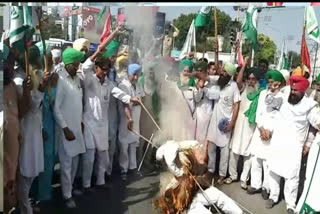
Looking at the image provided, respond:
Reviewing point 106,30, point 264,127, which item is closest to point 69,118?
point 106,30

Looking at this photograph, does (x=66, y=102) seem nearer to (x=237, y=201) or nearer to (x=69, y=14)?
(x=69, y=14)

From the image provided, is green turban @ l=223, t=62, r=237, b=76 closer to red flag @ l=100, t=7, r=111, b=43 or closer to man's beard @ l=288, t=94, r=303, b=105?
man's beard @ l=288, t=94, r=303, b=105

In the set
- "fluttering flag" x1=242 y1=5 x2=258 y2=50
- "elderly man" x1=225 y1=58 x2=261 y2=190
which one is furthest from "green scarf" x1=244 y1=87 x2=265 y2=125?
"fluttering flag" x1=242 y1=5 x2=258 y2=50

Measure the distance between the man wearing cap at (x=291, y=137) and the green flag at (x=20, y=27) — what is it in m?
1.33

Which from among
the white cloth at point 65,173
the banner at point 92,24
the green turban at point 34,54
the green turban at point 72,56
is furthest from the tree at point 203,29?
the white cloth at point 65,173

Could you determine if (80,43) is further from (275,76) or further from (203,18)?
A: (275,76)

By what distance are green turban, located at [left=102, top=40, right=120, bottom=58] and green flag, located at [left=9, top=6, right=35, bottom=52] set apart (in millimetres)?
395

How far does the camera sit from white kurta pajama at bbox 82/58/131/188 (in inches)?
91.7

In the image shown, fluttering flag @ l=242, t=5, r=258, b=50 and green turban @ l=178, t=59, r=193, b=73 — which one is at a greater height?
fluttering flag @ l=242, t=5, r=258, b=50

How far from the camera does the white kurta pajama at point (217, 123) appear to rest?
2.24 metres

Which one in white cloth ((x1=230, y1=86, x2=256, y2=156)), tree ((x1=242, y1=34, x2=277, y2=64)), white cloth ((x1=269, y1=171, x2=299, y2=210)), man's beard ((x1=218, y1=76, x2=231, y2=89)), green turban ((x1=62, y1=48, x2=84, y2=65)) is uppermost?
tree ((x1=242, y1=34, x2=277, y2=64))

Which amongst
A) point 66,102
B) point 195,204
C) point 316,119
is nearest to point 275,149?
point 316,119

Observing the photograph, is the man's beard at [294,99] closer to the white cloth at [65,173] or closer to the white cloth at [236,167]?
the white cloth at [236,167]

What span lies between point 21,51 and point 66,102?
35cm
